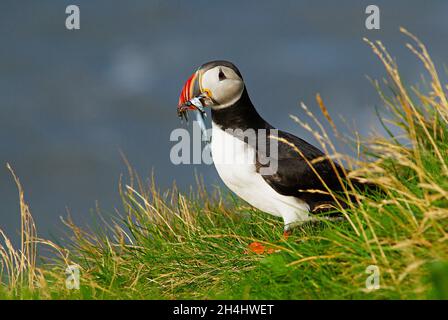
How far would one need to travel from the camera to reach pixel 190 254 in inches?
266

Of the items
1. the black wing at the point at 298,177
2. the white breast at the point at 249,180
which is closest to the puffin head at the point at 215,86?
the white breast at the point at 249,180

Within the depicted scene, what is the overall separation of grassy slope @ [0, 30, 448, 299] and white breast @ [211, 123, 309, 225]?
10.4 inches

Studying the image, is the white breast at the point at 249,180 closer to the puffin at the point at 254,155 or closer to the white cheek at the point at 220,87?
the puffin at the point at 254,155

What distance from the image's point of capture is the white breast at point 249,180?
20.4 feet

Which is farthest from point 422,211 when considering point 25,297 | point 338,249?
point 25,297

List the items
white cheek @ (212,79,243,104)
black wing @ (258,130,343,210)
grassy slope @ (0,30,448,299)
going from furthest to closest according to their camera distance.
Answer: white cheek @ (212,79,243,104) < black wing @ (258,130,343,210) < grassy slope @ (0,30,448,299)

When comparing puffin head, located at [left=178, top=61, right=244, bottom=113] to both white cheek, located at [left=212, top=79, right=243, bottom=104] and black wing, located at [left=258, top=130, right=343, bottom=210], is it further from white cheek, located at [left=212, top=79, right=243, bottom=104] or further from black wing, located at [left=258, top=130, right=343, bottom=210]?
black wing, located at [left=258, top=130, right=343, bottom=210]

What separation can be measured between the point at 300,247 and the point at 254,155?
134 cm

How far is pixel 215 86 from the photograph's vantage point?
644cm

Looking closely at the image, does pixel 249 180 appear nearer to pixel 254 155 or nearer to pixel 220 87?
pixel 254 155

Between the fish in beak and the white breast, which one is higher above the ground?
the fish in beak

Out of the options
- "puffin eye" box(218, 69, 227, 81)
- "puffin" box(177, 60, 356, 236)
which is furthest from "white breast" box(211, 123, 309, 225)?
"puffin eye" box(218, 69, 227, 81)

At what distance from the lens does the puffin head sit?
6453mm
